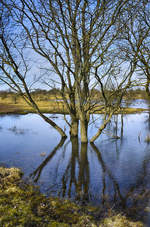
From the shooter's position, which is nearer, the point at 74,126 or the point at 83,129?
the point at 83,129

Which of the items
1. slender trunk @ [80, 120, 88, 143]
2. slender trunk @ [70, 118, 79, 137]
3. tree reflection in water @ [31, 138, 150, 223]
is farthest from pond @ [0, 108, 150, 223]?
slender trunk @ [70, 118, 79, 137]

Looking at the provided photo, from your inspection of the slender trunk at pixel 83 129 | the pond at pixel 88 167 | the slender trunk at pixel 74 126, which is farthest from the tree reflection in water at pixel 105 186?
the slender trunk at pixel 74 126

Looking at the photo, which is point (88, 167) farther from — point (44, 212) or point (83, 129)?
point (44, 212)

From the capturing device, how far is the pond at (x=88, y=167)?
323 inches

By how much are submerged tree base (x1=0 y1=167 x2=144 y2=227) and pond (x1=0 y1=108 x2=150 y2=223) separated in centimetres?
74

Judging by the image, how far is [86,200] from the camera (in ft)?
25.0

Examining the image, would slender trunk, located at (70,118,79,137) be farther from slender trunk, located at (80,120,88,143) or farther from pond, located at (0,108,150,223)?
slender trunk, located at (80,120,88,143)

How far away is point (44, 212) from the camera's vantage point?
6.44 m

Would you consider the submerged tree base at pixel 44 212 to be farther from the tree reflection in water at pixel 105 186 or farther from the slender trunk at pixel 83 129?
the slender trunk at pixel 83 129

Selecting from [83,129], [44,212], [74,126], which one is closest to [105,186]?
[44,212]

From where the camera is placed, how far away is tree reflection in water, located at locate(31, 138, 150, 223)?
7.48 metres

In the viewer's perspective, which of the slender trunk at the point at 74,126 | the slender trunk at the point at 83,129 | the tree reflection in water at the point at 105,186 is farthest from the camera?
the slender trunk at the point at 74,126

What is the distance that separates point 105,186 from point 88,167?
2.98m

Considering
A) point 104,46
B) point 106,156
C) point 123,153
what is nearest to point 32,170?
point 106,156
